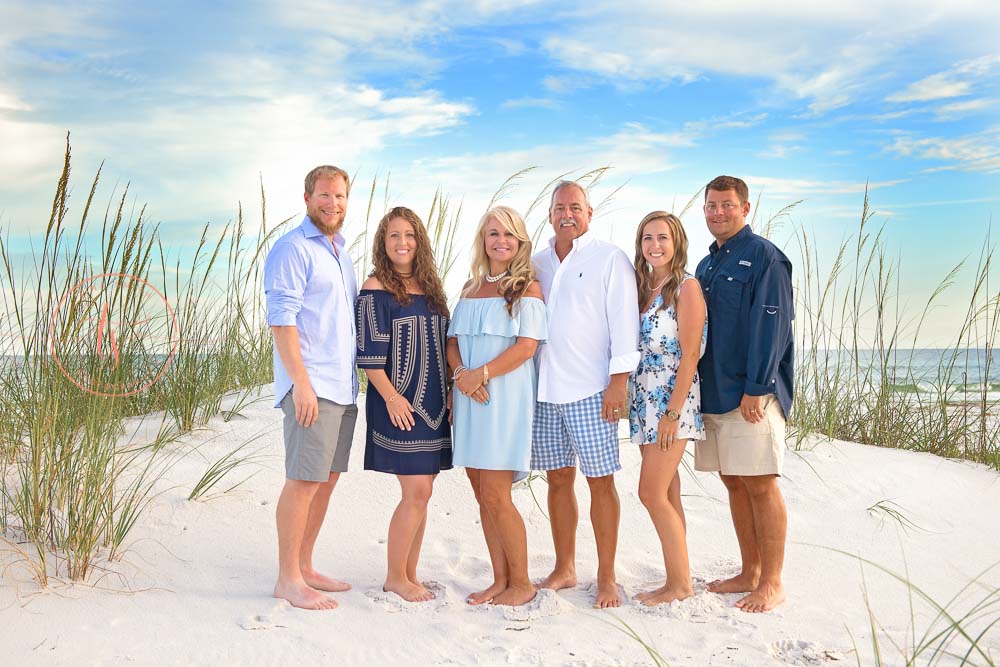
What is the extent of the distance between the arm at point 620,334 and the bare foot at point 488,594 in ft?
3.19

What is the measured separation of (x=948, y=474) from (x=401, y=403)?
4.75 meters

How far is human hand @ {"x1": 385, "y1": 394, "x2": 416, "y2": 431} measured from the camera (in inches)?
147

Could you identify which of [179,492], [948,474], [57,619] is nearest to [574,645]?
[57,619]

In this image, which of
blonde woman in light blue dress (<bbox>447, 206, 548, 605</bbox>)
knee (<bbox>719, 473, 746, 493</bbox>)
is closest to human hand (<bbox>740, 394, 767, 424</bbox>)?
knee (<bbox>719, 473, 746, 493</bbox>)

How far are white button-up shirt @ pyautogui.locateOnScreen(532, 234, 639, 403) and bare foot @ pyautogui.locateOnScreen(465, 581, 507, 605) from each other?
940 millimetres

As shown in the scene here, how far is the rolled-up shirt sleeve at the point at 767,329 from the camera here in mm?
3664

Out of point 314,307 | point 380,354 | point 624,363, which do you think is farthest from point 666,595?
point 314,307

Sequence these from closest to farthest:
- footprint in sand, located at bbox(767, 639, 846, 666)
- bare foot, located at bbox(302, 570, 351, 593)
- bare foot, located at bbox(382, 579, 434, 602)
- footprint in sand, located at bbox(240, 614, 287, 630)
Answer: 1. footprint in sand, located at bbox(767, 639, 846, 666)
2. footprint in sand, located at bbox(240, 614, 287, 630)
3. bare foot, located at bbox(382, 579, 434, 602)
4. bare foot, located at bbox(302, 570, 351, 593)

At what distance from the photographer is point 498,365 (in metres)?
3.65

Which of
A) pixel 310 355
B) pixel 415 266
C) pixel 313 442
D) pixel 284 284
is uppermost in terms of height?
pixel 415 266

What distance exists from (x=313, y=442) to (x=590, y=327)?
136 cm

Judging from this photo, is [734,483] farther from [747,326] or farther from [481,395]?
[481,395]

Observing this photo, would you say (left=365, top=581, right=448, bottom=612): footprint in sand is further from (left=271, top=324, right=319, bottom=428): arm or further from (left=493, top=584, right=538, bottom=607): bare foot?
(left=271, top=324, right=319, bottom=428): arm

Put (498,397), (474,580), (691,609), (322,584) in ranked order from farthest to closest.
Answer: (474,580), (322,584), (691,609), (498,397)
